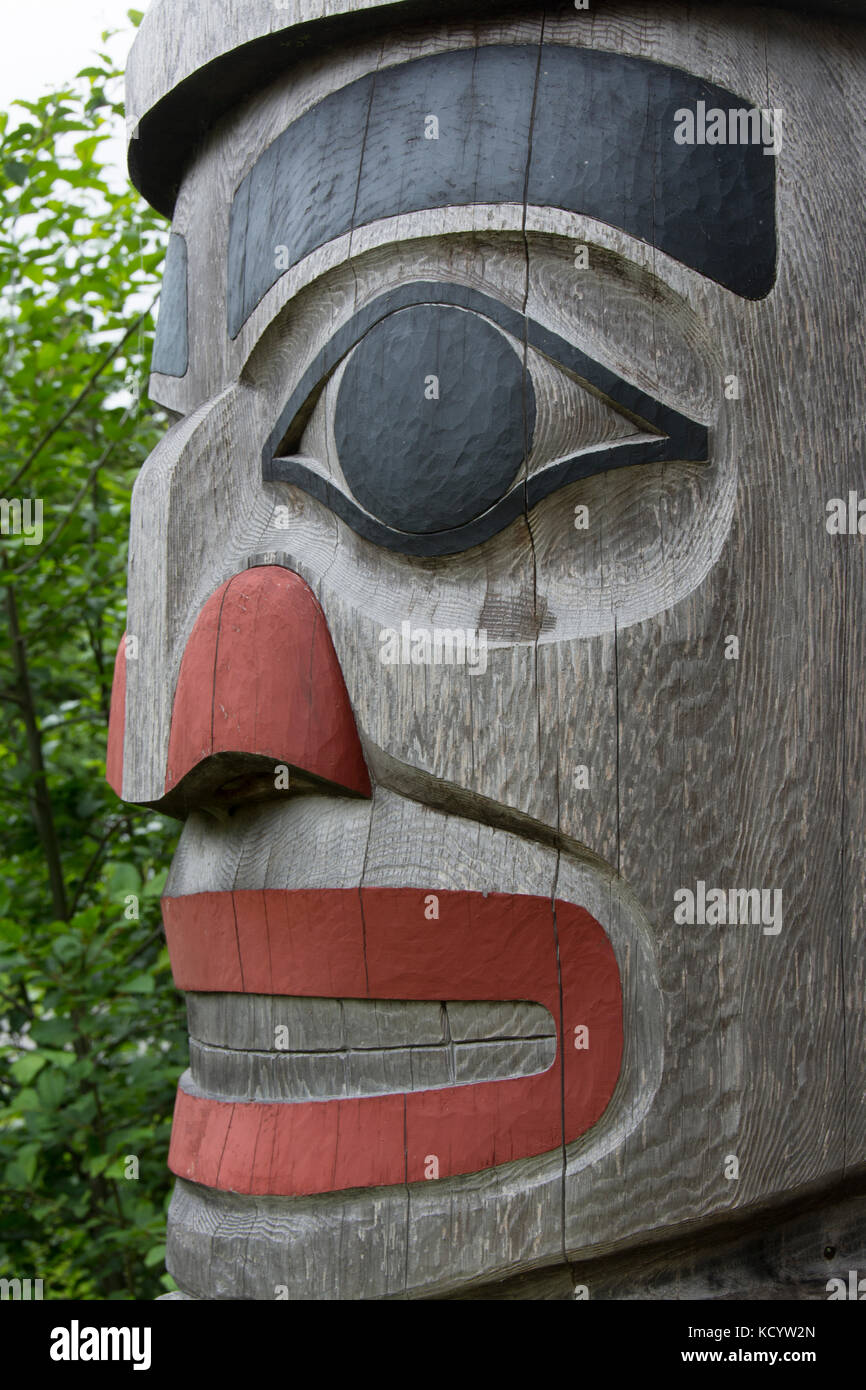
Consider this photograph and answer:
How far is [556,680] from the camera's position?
1718 mm

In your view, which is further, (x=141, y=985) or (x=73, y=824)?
(x=73, y=824)

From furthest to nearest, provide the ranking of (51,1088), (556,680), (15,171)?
(15,171), (51,1088), (556,680)

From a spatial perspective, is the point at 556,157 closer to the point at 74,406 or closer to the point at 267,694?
the point at 267,694

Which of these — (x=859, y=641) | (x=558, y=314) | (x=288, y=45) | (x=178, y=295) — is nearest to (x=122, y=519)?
(x=178, y=295)

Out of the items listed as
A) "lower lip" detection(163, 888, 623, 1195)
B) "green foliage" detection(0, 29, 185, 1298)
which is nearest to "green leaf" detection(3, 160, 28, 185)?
"green foliage" detection(0, 29, 185, 1298)

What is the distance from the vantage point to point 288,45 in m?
1.94

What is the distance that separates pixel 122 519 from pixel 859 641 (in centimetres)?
263

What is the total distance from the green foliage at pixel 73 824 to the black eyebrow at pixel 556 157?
1708 mm

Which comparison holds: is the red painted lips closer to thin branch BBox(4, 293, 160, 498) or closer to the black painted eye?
the black painted eye

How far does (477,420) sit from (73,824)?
98.6 inches

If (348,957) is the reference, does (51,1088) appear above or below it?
below

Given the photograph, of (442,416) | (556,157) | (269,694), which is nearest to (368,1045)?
(269,694)

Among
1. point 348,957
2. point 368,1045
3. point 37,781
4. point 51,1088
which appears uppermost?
point 37,781

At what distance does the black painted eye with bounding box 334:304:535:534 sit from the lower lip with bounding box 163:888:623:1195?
0.52 m
